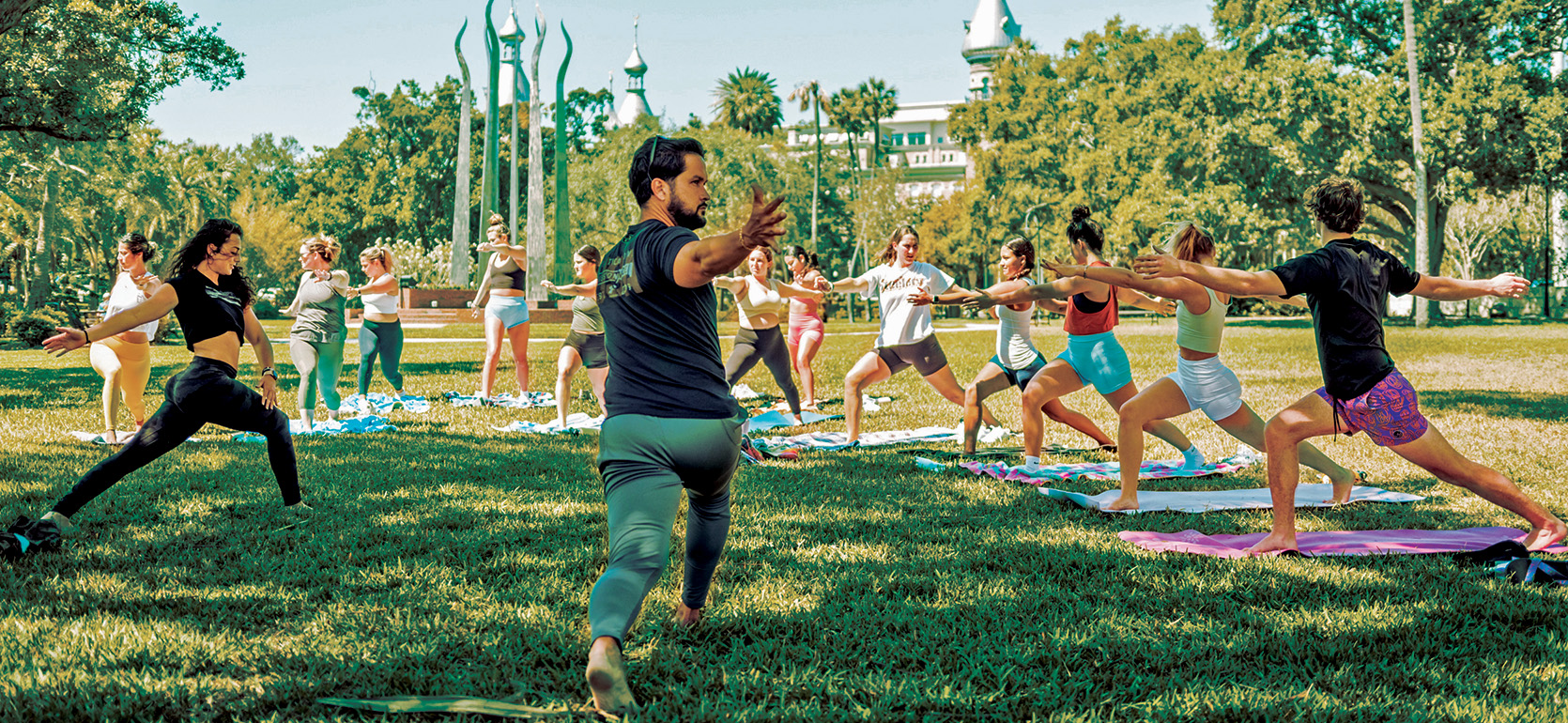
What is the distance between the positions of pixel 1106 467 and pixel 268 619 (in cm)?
574

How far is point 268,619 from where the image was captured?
14.2ft

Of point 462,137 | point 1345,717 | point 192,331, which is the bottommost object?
point 1345,717

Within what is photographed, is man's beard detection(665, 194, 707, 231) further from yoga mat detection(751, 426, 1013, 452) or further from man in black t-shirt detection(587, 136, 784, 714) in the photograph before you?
yoga mat detection(751, 426, 1013, 452)

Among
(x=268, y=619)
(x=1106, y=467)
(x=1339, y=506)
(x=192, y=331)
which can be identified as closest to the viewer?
(x=268, y=619)

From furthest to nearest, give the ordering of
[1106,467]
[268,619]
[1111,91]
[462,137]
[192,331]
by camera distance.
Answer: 1. [1111,91]
2. [462,137]
3. [1106,467]
4. [192,331]
5. [268,619]

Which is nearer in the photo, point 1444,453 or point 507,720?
point 507,720

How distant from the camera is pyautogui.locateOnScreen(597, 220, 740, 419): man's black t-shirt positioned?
347 cm

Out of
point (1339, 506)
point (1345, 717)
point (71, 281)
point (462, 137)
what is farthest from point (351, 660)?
point (462, 137)

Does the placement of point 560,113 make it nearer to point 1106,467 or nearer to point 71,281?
point 71,281

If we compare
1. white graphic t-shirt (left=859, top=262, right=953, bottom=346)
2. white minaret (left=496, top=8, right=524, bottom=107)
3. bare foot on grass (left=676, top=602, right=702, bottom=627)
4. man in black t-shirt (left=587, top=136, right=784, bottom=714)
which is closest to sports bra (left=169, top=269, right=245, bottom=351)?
bare foot on grass (left=676, top=602, right=702, bottom=627)

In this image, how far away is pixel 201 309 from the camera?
235 inches

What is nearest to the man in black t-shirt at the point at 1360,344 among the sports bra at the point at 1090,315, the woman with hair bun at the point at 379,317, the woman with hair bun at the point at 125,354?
the sports bra at the point at 1090,315

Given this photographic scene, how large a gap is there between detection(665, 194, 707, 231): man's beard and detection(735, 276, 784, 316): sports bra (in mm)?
6522

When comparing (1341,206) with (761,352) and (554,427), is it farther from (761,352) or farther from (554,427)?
(554,427)
